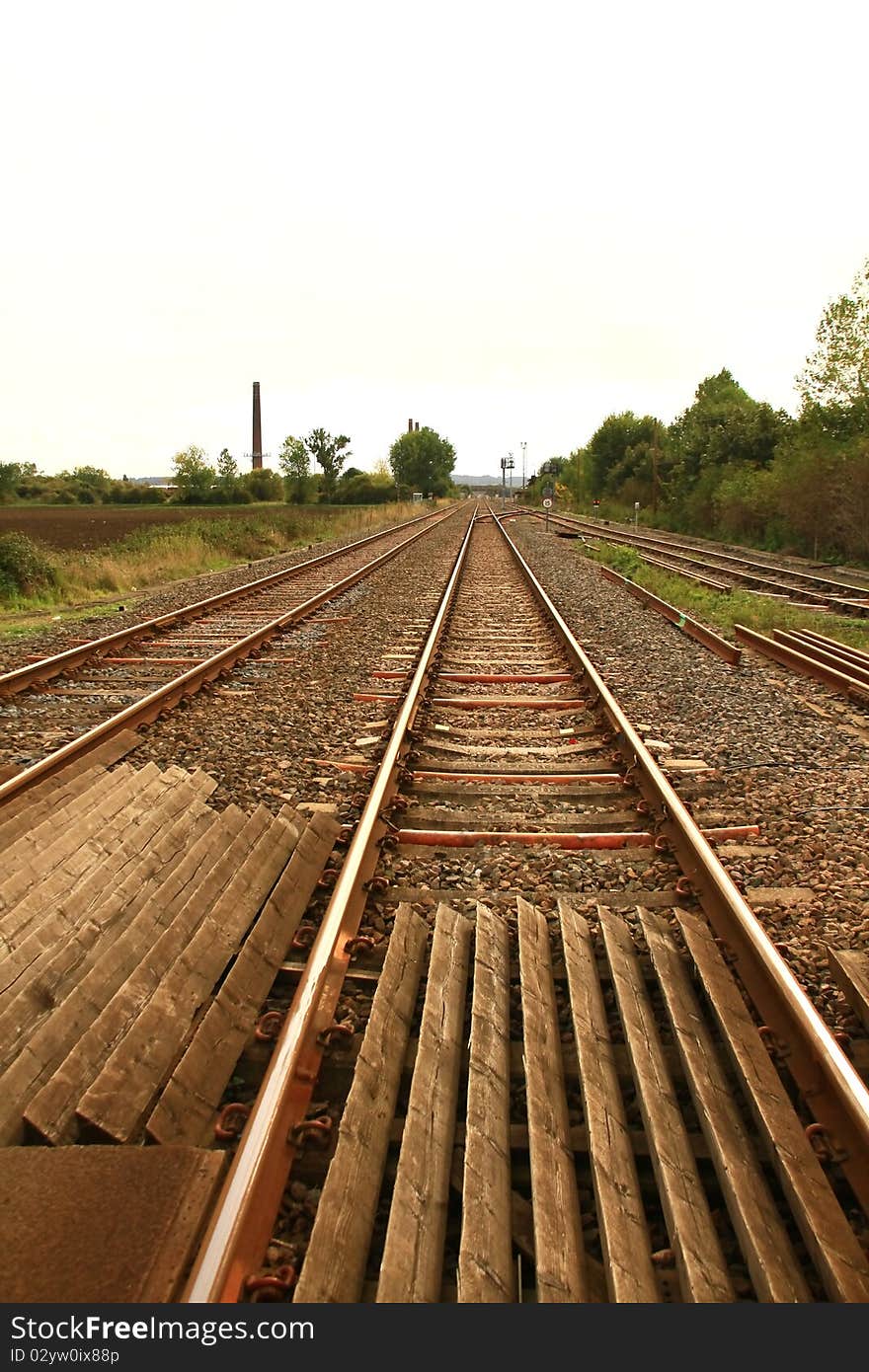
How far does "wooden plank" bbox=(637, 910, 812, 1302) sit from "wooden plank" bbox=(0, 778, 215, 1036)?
2.17m

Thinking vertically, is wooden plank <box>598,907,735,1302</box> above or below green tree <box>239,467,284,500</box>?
below

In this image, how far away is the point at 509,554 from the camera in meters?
24.8

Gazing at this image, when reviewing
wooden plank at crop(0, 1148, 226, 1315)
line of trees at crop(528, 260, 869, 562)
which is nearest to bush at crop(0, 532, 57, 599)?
wooden plank at crop(0, 1148, 226, 1315)

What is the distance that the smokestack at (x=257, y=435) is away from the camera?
96.6m

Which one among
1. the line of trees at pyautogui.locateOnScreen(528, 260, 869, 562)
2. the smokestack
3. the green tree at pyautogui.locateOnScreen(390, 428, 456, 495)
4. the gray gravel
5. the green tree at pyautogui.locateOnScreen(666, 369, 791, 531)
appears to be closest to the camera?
the gray gravel

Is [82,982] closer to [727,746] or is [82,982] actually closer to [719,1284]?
[719,1284]

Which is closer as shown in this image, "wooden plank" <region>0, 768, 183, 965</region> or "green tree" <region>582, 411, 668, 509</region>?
"wooden plank" <region>0, 768, 183, 965</region>

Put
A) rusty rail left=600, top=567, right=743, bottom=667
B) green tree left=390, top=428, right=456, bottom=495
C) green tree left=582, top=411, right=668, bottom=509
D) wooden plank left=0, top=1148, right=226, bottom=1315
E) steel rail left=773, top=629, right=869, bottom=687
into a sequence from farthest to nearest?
green tree left=390, top=428, right=456, bottom=495 → green tree left=582, top=411, right=668, bottom=509 → rusty rail left=600, top=567, right=743, bottom=667 → steel rail left=773, top=629, right=869, bottom=687 → wooden plank left=0, top=1148, right=226, bottom=1315

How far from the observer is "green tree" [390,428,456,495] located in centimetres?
10600

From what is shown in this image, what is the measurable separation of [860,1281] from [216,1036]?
1.92m

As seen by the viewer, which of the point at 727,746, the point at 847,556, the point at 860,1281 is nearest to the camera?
the point at 860,1281

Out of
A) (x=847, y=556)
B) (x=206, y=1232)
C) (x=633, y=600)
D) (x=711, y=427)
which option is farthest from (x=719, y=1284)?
(x=711, y=427)

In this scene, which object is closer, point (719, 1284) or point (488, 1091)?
point (719, 1284)

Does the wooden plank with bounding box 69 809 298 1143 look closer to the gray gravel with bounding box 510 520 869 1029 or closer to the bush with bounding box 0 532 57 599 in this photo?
the gray gravel with bounding box 510 520 869 1029
